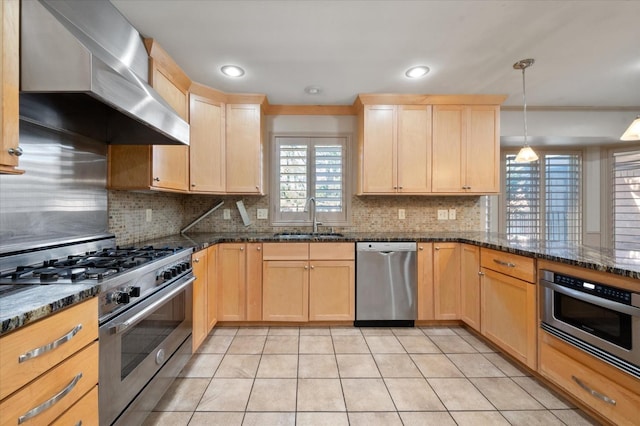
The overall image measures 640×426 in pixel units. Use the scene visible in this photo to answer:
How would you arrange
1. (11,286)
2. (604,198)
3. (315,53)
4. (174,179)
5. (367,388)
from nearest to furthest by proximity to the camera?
(11,286)
(367,388)
(315,53)
(174,179)
(604,198)

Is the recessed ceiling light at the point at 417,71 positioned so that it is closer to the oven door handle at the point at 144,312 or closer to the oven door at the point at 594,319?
the oven door at the point at 594,319

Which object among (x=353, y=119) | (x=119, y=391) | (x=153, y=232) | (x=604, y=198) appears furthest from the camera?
(x=604, y=198)

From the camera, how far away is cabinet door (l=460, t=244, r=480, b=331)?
2387 millimetres

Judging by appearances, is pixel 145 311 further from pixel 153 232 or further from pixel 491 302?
pixel 491 302

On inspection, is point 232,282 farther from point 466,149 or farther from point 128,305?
point 466,149

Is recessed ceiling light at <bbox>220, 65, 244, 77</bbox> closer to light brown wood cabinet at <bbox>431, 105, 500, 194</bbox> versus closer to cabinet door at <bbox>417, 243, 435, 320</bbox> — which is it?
light brown wood cabinet at <bbox>431, 105, 500, 194</bbox>

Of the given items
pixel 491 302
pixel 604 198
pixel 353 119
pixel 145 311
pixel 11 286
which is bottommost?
pixel 491 302

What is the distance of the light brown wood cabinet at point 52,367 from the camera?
73cm

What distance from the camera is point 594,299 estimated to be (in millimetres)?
1413

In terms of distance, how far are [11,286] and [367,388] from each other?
6.01 feet

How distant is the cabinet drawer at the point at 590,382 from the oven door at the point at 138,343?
7.42 ft

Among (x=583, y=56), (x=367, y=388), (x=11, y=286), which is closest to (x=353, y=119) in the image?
(x=583, y=56)

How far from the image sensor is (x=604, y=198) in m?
3.47

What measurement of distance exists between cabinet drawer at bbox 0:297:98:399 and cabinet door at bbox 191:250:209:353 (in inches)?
40.1
